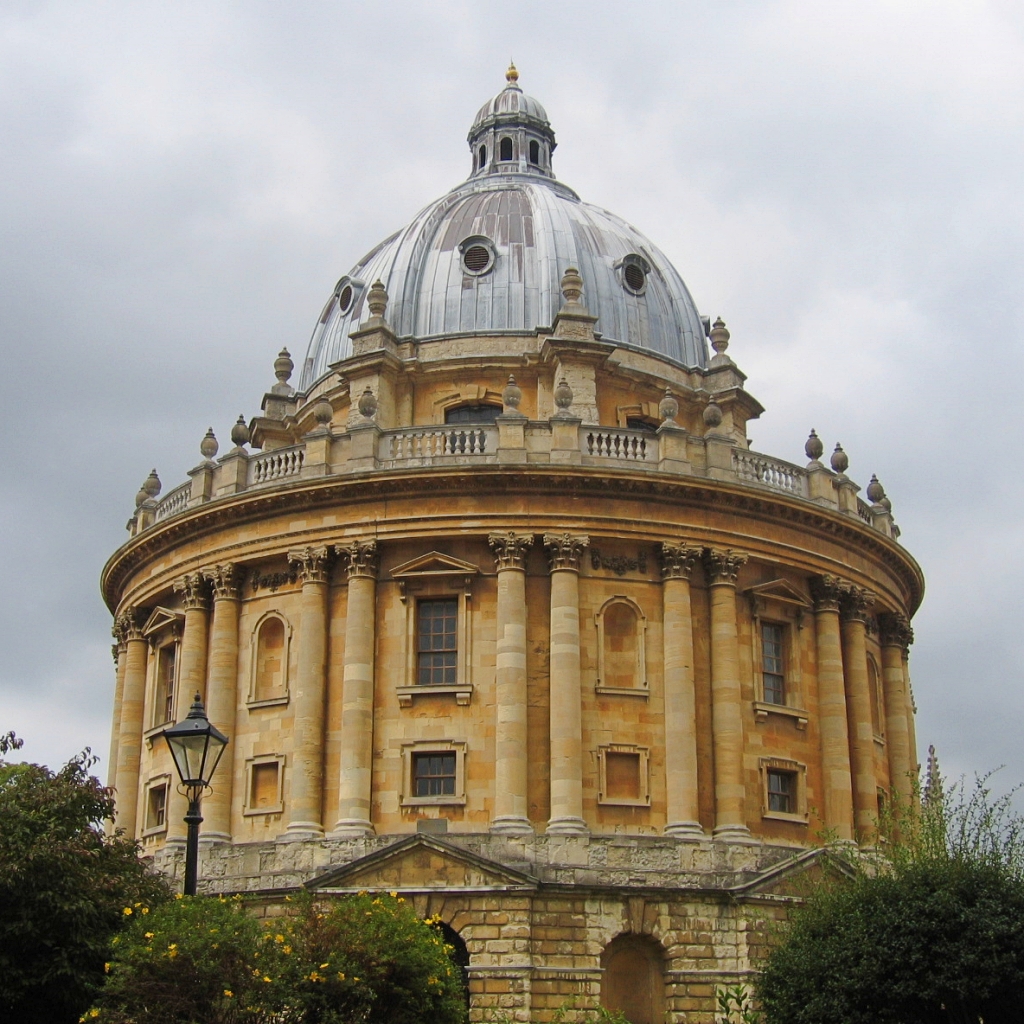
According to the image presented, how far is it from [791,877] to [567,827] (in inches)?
203

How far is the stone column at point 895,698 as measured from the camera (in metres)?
41.8

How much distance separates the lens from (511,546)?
35906mm

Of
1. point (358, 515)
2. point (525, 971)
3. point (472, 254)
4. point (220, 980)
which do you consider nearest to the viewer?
point (220, 980)

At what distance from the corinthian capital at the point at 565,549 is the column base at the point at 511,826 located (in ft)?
19.8

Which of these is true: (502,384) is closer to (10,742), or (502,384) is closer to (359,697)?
(359,697)

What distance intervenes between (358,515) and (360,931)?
52.2ft

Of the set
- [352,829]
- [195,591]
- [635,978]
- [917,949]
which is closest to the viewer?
[917,949]

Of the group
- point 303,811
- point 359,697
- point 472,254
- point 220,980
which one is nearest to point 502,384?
point 472,254

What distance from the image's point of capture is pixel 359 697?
3538 centimetres

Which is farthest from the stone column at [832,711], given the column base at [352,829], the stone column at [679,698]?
the column base at [352,829]

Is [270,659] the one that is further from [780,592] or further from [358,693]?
[780,592]

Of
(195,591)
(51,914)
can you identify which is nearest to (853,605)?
(195,591)

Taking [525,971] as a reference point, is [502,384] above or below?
above

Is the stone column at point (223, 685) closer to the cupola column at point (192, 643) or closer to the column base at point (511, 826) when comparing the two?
the cupola column at point (192, 643)
